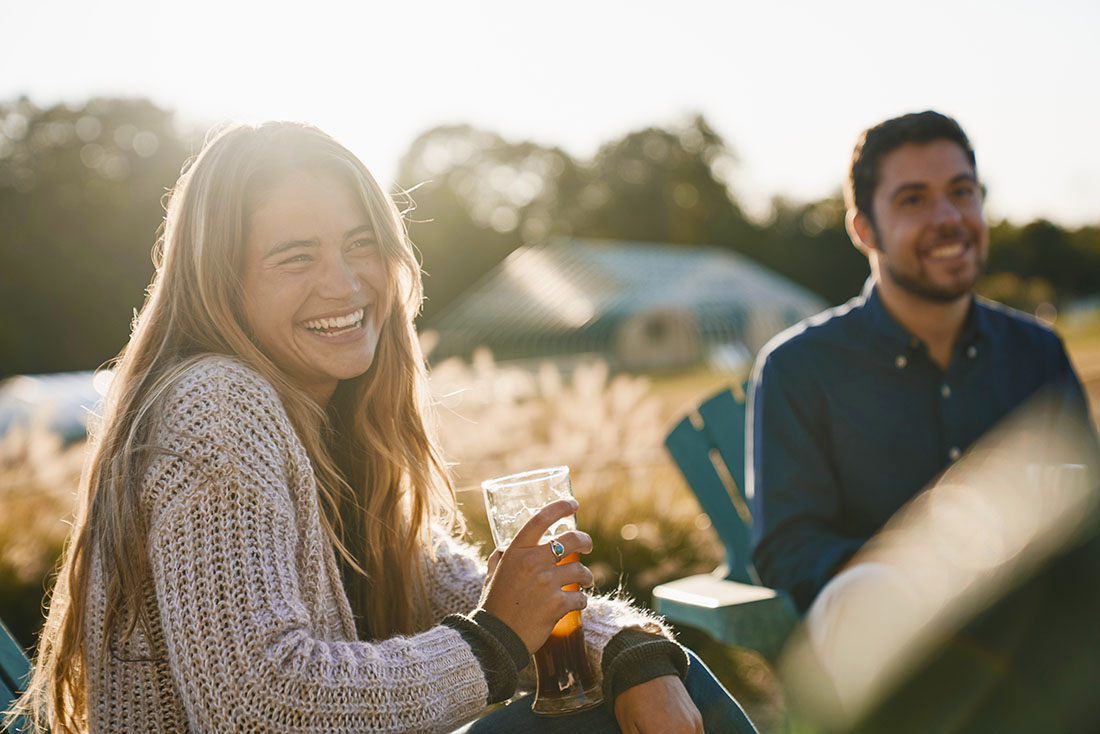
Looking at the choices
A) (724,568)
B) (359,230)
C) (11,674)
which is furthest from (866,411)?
(11,674)

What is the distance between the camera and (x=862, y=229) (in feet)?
9.58

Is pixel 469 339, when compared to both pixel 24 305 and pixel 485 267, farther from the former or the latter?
pixel 24 305

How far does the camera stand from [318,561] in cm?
144

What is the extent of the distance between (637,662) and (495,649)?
28 centimetres

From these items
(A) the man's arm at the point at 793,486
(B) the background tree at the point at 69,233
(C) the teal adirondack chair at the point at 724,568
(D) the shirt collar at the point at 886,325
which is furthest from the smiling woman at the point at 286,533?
(B) the background tree at the point at 69,233

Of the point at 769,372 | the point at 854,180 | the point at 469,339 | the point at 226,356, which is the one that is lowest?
the point at 469,339

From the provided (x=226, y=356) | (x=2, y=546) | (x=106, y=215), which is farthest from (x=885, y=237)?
(x=106, y=215)

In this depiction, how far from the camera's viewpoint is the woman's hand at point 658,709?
4.74ft

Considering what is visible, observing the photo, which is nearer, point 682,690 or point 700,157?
point 682,690

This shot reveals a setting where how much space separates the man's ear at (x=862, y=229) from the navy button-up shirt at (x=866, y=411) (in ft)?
0.62

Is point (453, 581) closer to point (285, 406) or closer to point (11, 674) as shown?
point (285, 406)

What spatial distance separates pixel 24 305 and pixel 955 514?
33789 mm

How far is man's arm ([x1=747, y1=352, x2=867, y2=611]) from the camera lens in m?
2.38

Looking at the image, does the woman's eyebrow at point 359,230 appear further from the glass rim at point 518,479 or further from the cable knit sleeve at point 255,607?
the glass rim at point 518,479
